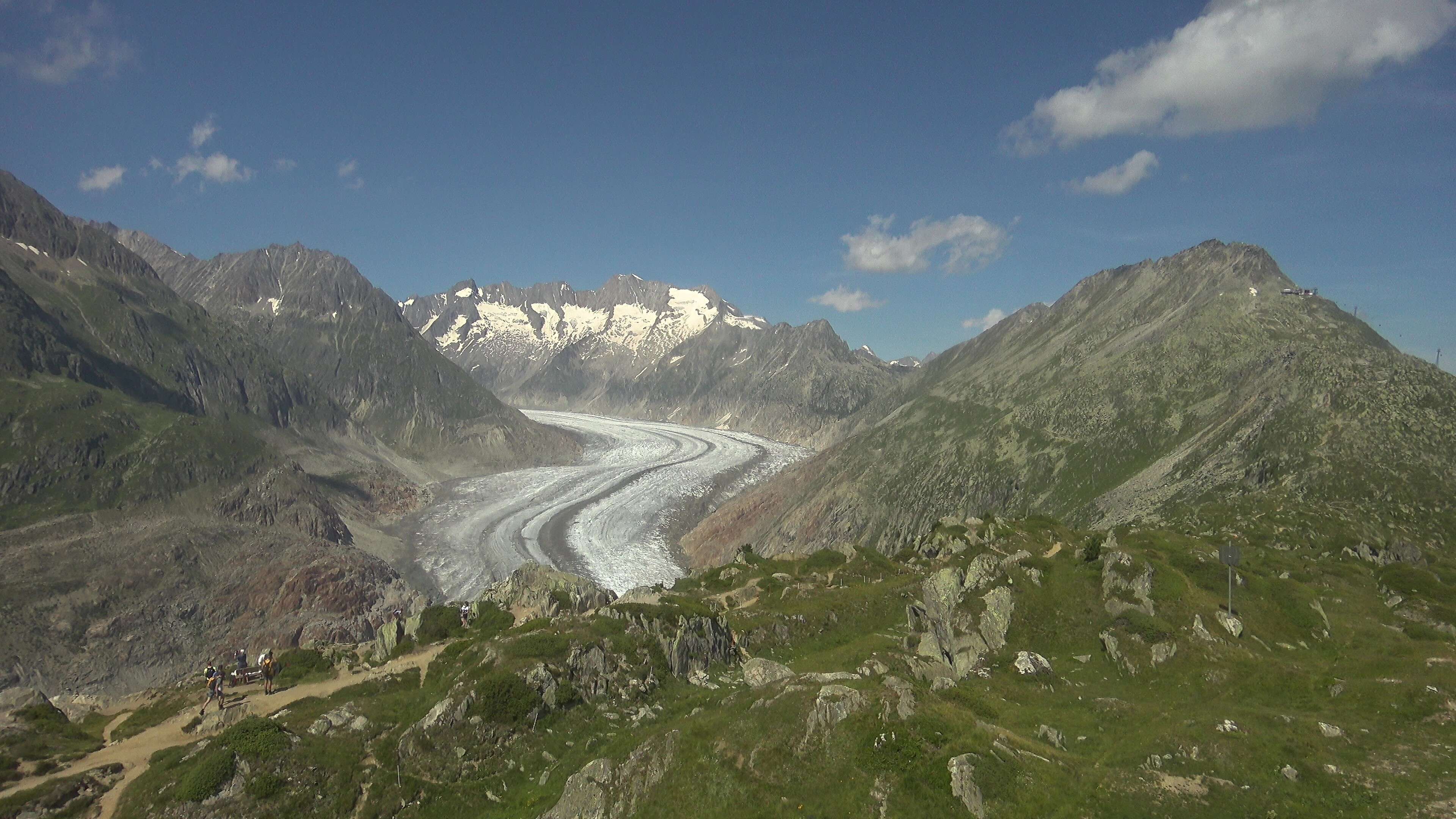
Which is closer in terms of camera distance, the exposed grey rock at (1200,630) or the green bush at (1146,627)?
the exposed grey rock at (1200,630)

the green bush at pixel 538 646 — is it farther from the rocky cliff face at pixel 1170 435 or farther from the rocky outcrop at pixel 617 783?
the rocky cliff face at pixel 1170 435

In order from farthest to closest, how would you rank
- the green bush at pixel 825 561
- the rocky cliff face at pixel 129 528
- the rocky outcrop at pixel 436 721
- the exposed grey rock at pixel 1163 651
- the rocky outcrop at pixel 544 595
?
the rocky cliff face at pixel 129 528, the green bush at pixel 825 561, the rocky outcrop at pixel 544 595, the exposed grey rock at pixel 1163 651, the rocky outcrop at pixel 436 721

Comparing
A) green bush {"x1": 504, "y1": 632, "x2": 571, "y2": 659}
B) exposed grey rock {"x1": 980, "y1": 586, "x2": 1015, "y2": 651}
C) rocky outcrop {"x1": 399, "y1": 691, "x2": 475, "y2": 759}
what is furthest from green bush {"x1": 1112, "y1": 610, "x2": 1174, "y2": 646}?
rocky outcrop {"x1": 399, "y1": 691, "x2": 475, "y2": 759}

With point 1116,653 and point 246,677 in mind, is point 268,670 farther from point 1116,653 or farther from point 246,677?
point 1116,653

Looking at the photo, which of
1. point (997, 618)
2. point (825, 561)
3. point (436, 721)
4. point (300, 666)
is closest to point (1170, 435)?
point (825, 561)

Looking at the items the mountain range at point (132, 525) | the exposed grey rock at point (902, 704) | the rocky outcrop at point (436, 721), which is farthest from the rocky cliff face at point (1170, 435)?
the mountain range at point (132, 525)

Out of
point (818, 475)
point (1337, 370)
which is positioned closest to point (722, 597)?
point (1337, 370)
